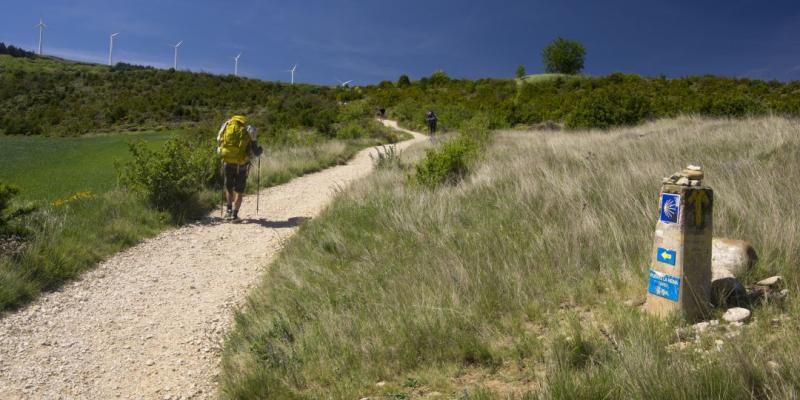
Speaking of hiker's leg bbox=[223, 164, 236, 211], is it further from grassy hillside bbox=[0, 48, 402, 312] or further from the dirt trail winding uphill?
the dirt trail winding uphill

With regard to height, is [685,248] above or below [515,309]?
above

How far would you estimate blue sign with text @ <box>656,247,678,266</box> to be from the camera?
302 centimetres

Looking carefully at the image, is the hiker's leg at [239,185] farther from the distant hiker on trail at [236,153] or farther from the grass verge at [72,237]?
the grass verge at [72,237]

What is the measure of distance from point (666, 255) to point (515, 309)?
41.1 inches

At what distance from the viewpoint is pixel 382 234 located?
625 centimetres

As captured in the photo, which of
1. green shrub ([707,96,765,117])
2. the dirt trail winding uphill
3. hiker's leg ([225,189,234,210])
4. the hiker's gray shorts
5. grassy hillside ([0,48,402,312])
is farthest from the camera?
green shrub ([707,96,765,117])

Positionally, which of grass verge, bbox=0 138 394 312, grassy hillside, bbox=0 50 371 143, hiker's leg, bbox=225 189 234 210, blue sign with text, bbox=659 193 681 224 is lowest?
grass verge, bbox=0 138 394 312

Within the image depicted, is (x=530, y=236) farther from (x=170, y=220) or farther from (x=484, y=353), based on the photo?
(x=170, y=220)

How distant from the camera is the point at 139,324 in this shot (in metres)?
5.07

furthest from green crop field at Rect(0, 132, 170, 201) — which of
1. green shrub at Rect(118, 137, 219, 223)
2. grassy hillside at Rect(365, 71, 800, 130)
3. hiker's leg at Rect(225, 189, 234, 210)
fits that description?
grassy hillside at Rect(365, 71, 800, 130)

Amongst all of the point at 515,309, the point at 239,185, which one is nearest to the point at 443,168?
the point at 239,185

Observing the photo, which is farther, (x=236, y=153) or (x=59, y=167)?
(x=59, y=167)

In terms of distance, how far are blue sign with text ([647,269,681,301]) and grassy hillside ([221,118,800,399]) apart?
17 cm

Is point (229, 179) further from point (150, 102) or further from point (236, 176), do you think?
point (150, 102)
